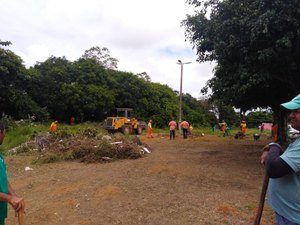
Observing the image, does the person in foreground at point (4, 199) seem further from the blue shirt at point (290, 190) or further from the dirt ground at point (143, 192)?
the dirt ground at point (143, 192)

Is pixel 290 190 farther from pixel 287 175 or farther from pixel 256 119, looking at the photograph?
pixel 256 119

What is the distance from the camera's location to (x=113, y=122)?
92.1 ft

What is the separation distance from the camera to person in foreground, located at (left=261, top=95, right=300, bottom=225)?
258 cm

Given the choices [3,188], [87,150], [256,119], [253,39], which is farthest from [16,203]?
[256,119]

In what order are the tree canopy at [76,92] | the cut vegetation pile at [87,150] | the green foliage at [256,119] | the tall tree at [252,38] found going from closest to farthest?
the tall tree at [252,38]
the cut vegetation pile at [87,150]
the tree canopy at [76,92]
the green foliage at [256,119]

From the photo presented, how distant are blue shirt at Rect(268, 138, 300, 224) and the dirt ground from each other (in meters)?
3.44

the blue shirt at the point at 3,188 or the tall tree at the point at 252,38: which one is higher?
the tall tree at the point at 252,38

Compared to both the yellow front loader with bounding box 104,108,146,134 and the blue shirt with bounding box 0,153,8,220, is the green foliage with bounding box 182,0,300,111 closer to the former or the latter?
the blue shirt with bounding box 0,153,8,220

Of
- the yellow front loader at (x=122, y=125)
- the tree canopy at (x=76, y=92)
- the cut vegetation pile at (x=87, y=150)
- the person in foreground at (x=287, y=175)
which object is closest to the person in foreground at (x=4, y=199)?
the person in foreground at (x=287, y=175)

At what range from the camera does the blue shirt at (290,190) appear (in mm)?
2598

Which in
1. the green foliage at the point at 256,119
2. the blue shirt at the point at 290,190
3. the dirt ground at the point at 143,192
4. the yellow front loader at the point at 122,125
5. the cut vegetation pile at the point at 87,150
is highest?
the green foliage at the point at 256,119

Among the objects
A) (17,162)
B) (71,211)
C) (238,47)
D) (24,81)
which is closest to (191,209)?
(71,211)

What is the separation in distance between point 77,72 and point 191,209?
124 ft

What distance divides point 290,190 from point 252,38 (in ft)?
26.0
